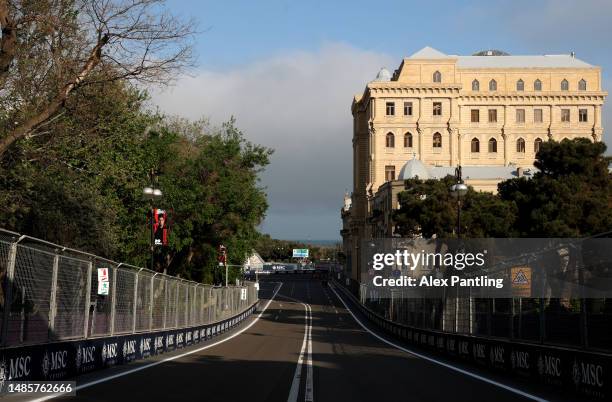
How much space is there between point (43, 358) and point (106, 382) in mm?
1378

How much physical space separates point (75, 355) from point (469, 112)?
4456 inches

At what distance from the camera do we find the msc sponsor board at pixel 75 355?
39.7 feet

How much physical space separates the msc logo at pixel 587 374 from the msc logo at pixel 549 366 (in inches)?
36.3

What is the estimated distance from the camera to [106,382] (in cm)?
1416

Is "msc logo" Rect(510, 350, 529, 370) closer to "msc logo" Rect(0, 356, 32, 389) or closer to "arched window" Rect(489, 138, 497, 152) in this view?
"msc logo" Rect(0, 356, 32, 389)

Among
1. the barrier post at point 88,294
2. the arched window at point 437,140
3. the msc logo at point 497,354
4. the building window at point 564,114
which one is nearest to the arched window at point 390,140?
the arched window at point 437,140

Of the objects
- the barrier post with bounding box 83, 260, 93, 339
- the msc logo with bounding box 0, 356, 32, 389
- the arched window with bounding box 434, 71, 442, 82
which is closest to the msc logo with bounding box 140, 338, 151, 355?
the barrier post with bounding box 83, 260, 93, 339

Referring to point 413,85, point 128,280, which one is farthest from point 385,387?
point 413,85

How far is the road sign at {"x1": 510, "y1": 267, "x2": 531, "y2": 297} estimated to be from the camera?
2834 cm

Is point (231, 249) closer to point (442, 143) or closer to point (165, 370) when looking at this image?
point (165, 370)

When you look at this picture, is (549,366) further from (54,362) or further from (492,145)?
(492,145)

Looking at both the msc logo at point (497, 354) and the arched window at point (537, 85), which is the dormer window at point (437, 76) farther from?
the msc logo at point (497, 354)

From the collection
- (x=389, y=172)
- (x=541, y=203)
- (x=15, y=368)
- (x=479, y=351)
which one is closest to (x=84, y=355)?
(x=15, y=368)
